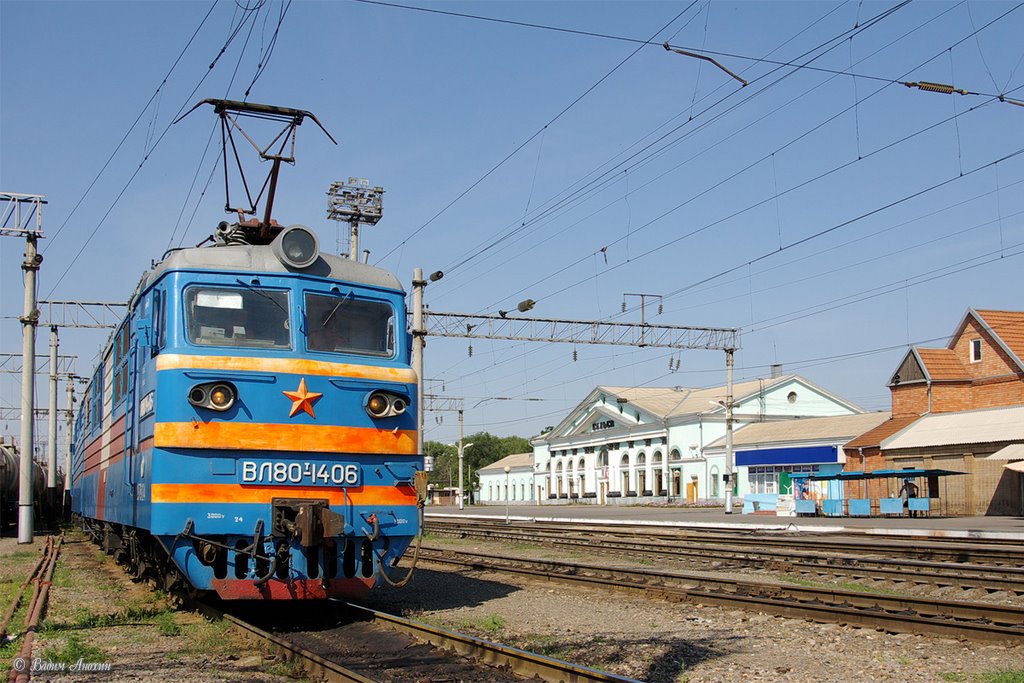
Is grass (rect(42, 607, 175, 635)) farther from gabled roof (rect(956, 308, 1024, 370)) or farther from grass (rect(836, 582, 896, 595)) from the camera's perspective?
gabled roof (rect(956, 308, 1024, 370))

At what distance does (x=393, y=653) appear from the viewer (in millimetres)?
8703

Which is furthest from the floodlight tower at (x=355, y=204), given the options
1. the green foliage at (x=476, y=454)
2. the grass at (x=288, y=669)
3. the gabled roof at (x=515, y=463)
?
the green foliage at (x=476, y=454)

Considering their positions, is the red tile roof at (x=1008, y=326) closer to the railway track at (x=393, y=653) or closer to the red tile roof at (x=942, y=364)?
the red tile roof at (x=942, y=364)

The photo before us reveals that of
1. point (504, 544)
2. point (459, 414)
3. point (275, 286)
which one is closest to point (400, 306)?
point (275, 286)

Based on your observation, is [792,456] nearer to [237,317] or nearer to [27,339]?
[27,339]

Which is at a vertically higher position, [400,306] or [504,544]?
[400,306]

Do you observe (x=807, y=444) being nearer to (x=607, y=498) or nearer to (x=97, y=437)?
(x=607, y=498)

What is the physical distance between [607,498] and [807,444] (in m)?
22.0

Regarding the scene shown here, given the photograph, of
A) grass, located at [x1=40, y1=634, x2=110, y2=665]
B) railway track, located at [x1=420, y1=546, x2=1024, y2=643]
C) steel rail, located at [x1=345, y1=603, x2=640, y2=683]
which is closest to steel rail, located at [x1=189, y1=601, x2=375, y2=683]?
steel rail, located at [x1=345, y1=603, x2=640, y2=683]

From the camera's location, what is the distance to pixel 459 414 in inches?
2463

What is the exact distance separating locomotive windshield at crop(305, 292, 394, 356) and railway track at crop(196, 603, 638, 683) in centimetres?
274

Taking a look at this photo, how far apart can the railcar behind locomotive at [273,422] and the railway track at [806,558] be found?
25.7ft

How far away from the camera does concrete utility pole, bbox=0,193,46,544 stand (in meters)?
24.4

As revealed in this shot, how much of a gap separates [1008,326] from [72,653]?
149 feet
